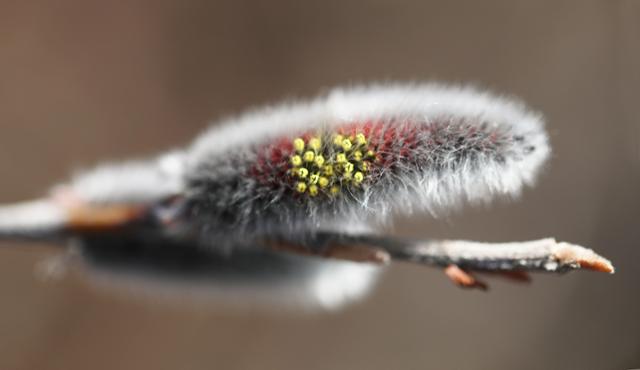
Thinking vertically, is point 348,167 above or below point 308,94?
below

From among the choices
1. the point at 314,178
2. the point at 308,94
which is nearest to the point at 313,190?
the point at 314,178

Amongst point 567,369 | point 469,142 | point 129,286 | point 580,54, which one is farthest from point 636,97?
point 129,286

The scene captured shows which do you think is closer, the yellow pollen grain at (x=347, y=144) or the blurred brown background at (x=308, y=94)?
the yellow pollen grain at (x=347, y=144)

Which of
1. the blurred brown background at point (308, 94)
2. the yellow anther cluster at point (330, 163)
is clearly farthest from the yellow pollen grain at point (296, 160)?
the blurred brown background at point (308, 94)

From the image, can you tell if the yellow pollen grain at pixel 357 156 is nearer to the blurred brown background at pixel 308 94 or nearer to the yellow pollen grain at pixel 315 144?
the yellow pollen grain at pixel 315 144

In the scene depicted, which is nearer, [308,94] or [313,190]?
[313,190]

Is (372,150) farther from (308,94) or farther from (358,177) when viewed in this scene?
(308,94)

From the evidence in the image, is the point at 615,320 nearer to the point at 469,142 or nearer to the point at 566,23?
the point at 566,23
